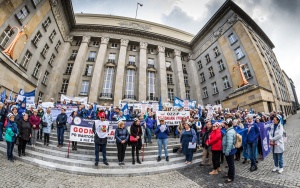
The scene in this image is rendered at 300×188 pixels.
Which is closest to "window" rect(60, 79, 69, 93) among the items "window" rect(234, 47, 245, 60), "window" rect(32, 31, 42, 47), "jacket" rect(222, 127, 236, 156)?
"window" rect(32, 31, 42, 47)

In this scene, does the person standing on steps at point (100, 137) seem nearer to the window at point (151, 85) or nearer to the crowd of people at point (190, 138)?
the crowd of people at point (190, 138)

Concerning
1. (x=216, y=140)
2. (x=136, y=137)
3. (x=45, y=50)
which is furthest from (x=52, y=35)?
(x=216, y=140)

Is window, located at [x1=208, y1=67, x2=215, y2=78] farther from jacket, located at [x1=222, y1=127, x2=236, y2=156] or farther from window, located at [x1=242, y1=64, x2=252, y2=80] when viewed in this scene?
jacket, located at [x1=222, y1=127, x2=236, y2=156]

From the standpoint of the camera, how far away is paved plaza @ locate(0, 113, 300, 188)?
4.60 meters

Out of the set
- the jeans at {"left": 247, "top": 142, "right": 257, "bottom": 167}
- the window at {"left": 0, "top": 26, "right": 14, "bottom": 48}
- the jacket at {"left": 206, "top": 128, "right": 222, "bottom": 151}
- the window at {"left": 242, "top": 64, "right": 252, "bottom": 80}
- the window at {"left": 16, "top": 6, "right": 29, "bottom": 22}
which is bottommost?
the jeans at {"left": 247, "top": 142, "right": 257, "bottom": 167}

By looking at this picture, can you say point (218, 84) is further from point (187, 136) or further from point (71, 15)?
point (71, 15)

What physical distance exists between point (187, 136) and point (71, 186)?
4.99 m

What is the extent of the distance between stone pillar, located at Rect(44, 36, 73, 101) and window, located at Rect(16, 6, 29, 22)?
26.5 feet

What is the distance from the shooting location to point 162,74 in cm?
2700

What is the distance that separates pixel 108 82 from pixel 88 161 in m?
19.8

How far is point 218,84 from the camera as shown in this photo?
25.5 m

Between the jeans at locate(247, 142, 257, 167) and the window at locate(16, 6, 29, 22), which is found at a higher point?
the window at locate(16, 6, 29, 22)

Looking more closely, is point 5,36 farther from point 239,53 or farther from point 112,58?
point 239,53

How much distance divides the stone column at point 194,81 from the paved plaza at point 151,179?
875 inches
